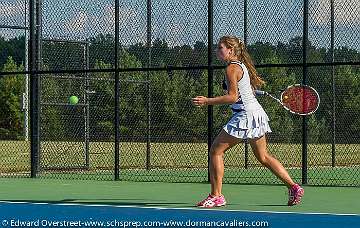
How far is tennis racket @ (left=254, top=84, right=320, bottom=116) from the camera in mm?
10234

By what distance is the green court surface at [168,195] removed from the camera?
9461 mm

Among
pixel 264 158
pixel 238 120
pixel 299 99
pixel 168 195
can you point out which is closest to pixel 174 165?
pixel 168 195

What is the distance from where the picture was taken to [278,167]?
30.7 ft

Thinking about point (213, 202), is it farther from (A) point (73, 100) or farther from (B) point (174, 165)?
(B) point (174, 165)

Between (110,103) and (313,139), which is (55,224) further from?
(313,139)

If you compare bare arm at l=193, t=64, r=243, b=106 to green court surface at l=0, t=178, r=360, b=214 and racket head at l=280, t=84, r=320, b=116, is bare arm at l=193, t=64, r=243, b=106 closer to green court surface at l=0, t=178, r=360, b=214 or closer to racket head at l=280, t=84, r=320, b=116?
green court surface at l=0, t=178, r=360, b=214

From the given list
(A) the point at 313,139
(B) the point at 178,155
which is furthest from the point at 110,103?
(A) the point at 313,139

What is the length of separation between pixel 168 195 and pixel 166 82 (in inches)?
488

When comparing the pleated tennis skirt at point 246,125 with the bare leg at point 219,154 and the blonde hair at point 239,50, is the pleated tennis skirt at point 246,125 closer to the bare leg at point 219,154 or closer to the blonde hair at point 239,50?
the bare leg at point 219,154

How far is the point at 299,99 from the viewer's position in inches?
408

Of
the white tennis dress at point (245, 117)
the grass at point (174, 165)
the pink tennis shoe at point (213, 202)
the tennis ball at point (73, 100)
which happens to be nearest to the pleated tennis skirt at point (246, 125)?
the white tennis dress at point (245, 117)

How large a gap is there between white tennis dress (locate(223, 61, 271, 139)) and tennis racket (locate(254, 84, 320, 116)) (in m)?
1.05

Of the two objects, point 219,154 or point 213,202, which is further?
point 219,154

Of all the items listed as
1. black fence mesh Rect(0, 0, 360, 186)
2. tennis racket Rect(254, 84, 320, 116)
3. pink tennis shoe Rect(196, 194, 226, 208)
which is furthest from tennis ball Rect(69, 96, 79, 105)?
pink tennis shoe Rect(196, 194, 226, 208)
